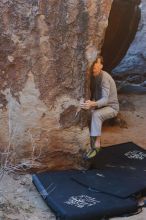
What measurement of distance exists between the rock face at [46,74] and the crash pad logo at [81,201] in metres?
0.59

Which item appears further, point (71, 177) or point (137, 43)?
point (137, 43)

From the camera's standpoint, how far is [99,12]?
3.97 meters

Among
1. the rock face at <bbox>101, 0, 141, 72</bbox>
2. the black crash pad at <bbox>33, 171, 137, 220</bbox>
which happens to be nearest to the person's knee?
the black crash pad at <bbox>33, 171, 137, 220</bbox>

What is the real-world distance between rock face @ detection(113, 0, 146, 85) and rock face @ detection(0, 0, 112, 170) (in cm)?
374

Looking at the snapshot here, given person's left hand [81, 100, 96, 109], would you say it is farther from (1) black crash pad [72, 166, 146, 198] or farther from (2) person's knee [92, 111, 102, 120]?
(1) black crash pad [72, 166, 146, 198]

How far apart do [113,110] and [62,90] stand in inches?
18.6

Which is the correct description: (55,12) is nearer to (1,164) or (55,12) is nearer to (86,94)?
(86,94)

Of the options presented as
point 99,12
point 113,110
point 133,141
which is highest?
point 99,12

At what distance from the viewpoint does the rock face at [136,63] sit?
311 inches

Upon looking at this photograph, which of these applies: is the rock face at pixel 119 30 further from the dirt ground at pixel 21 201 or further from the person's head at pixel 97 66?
the person's head at pixel 97 66

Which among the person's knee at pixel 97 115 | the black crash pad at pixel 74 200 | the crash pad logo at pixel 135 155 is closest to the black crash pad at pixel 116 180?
the black crash pad at pixel 74 200

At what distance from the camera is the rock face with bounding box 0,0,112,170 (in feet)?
12.8

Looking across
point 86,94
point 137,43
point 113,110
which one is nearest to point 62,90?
point 86,94

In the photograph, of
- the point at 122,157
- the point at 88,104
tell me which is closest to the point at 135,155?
the point at 122,157
